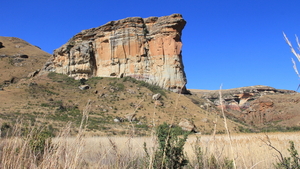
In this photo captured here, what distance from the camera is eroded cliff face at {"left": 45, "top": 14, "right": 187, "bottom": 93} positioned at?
119ft

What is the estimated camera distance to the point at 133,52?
3812cm

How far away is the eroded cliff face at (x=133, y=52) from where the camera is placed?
119ft

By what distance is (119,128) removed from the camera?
822 inches

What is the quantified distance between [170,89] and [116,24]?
13914 millimetres

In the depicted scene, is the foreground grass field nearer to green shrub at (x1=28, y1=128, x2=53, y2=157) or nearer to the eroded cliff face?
green shrub at (x1=28, y1=128, x2=53, y2=157)

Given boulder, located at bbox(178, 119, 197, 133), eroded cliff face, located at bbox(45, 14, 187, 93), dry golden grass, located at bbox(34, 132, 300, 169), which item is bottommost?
boulder, located at bbox(178, 119, 197, 133)

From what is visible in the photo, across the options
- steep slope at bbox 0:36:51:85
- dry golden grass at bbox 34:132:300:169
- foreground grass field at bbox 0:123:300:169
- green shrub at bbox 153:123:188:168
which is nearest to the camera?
foreground grass field at bbox 0:123:300:169

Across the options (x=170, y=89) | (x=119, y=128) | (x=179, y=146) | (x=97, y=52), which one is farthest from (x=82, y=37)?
(x=179, y=146)

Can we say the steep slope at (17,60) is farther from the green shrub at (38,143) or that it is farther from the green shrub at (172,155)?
the green shrub at (172,155)

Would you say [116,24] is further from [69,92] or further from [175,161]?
[175,161]

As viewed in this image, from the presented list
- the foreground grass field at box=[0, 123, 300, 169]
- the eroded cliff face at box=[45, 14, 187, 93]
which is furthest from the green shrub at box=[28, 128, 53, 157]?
the eroded cliff face at box=[45, 14, 187, 93]

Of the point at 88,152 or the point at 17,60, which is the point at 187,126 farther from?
the point at 17,60

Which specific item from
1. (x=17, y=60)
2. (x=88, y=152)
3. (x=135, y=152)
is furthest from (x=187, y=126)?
(x=17, y=60)

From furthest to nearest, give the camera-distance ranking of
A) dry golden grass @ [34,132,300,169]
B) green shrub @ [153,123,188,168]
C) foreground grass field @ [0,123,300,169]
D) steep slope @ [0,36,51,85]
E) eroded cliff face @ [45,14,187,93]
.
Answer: steep slope @ [0,36,51,85], eroded cliff face @ [45,14,187,93], green shrub @ [153,123,188,168], dry golden grass @ [34,132,300,169], foreground grass field @ [0,123,300,169]
